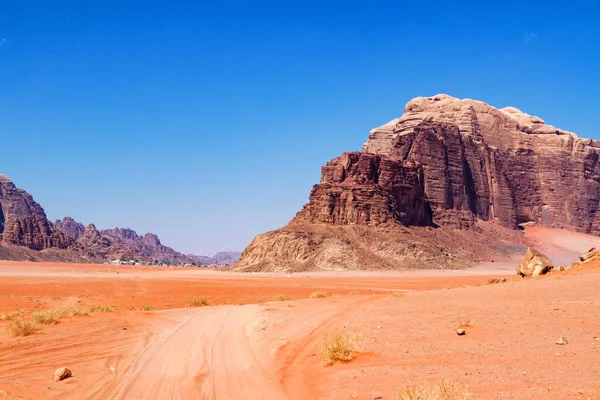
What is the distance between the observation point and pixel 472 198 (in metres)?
107

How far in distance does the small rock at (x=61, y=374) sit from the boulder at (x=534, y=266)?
20467 millimetres

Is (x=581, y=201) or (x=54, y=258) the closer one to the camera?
(x=581, y=201)

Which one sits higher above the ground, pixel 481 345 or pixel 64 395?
pixel 481 345

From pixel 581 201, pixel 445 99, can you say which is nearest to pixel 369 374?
pixel 445 99

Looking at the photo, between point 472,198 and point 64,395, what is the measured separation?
349ft

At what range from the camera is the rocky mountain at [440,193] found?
243ft

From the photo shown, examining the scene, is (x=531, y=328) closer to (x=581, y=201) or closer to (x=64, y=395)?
(x=64, y=395)

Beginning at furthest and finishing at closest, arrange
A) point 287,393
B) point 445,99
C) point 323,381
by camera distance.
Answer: point 445,99 < point 323,381 < point 287,393

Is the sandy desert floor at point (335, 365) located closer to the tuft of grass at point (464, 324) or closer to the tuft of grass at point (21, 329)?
the tuft of grass at point (464, 324)

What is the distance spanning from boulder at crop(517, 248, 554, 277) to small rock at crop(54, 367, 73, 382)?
2047cm

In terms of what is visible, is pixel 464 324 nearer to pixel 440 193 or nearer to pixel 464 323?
pixel 464 323

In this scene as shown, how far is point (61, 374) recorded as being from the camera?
9.63 metres

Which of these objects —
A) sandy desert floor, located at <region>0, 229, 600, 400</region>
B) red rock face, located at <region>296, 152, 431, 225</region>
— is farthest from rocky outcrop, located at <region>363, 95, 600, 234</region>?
sandy desert floor, located at <region>0, 229, 600, 400</region>

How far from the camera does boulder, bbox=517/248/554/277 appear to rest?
23641mm
